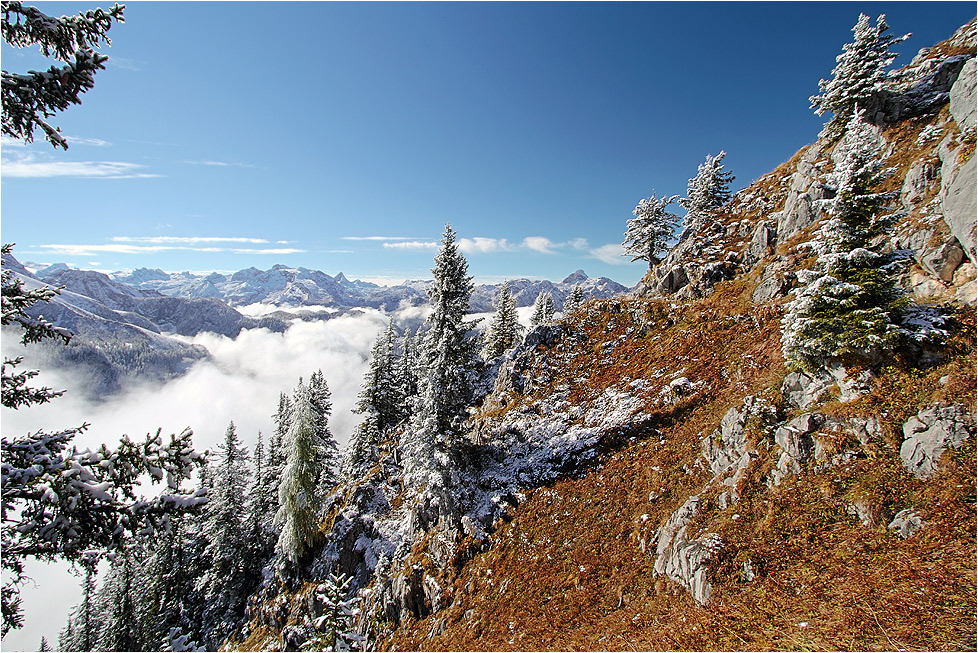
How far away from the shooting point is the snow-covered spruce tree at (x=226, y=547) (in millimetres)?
33281

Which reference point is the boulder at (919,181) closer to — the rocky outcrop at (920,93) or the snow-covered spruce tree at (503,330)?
the rocky outcrop at (920,93)

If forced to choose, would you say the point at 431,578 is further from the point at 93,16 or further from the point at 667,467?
the point at 93,16

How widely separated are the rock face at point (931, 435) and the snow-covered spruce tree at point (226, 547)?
42.4 meters

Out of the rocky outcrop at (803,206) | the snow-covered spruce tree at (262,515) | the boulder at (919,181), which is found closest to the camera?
the boulder at (919,181)

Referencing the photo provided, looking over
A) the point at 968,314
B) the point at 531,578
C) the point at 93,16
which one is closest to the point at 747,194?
the point at 968,314

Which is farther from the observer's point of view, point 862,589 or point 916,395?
point 916,395

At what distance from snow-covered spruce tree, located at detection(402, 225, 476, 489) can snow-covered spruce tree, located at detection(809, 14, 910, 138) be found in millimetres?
33248

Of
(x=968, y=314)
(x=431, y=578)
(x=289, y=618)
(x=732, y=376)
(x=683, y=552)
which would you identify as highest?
(x=968, y=314)

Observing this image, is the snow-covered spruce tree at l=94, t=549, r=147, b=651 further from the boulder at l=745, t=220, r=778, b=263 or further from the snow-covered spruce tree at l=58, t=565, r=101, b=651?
the boulder at l=745, t=220, r=778, b=263

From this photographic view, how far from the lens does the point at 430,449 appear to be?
71.1ft

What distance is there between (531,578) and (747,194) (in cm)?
4247

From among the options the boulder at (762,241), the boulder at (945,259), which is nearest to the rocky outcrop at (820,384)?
the boulder at (945,259)

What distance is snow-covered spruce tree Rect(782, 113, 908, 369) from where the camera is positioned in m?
13.4

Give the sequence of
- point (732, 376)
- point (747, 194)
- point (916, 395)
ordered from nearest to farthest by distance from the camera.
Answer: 1. point (916, 395)
2. point (732, 376)
3. point (747, 194)
